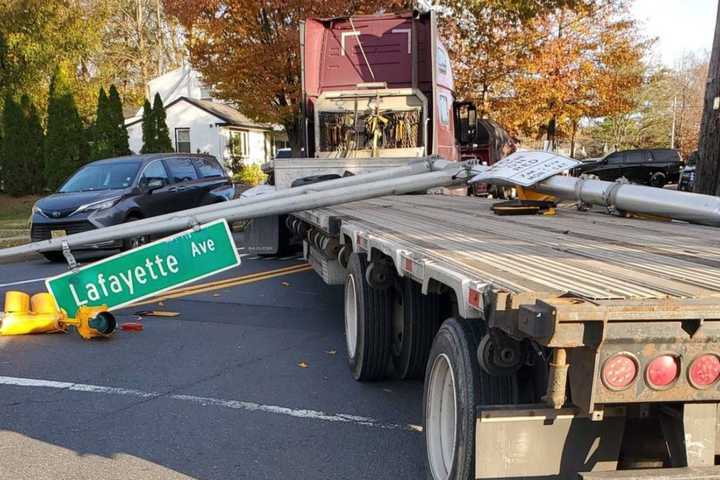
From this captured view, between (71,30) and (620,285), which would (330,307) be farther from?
(71,30)

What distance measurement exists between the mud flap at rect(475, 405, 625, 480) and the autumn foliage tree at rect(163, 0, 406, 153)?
14.0 meters

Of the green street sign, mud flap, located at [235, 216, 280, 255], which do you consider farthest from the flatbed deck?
mud flap, located at [235, 216, 280, 255]

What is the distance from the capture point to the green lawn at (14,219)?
14.1 meters

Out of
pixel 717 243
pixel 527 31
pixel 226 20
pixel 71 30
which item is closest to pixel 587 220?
pixel 717 243

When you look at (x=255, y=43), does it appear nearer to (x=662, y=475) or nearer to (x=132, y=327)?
(x=132, y=327)

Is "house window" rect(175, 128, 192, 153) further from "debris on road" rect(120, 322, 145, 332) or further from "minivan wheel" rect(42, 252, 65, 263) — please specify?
"debris on road" rect(120, 322, 145, 332)

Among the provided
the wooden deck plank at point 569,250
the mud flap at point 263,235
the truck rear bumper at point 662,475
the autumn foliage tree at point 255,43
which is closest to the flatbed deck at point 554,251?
the wooden deck plank at point 569,250

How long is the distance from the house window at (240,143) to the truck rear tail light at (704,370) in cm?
3651

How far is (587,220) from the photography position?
16.8ft

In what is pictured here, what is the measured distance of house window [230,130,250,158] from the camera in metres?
37.6

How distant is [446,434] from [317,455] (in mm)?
1067

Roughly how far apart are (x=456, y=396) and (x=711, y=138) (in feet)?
25.8

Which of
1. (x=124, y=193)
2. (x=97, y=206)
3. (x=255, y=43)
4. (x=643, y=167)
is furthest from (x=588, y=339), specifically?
(x=643, y=167)

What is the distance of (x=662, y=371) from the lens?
85.4 inches
